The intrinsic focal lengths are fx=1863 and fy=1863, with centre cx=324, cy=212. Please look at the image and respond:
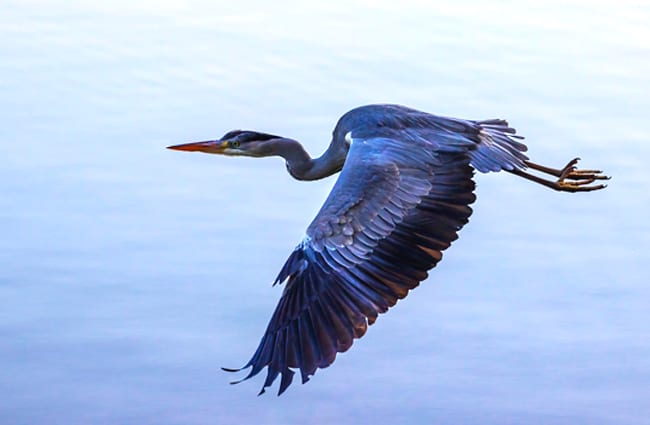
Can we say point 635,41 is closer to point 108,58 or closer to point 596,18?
point 596,18

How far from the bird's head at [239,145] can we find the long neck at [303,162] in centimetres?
12

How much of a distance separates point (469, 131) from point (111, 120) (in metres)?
3.67

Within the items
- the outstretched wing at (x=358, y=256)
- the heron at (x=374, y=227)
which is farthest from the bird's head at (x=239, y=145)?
the outstretched wing at (x=358, y=256)

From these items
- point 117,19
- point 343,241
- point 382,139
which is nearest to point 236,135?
point 382,139

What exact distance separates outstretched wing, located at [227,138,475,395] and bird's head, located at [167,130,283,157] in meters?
1.55

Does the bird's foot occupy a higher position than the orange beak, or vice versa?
the bird's foot

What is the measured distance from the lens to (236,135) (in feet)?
35.9

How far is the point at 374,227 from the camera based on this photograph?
8.99 metres

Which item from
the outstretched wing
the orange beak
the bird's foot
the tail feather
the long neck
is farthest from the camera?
the orange beak

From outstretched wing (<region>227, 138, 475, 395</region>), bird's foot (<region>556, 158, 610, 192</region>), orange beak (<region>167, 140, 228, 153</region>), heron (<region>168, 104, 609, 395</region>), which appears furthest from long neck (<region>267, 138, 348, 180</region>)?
bird's foot (<region>556, 158, 610, 192</region>)

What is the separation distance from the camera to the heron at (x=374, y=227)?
A: 8672mm

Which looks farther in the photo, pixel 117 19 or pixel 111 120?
pixel 117 19

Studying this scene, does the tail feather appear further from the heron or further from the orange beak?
the orange beak

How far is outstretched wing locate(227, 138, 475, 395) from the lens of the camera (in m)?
8.65
